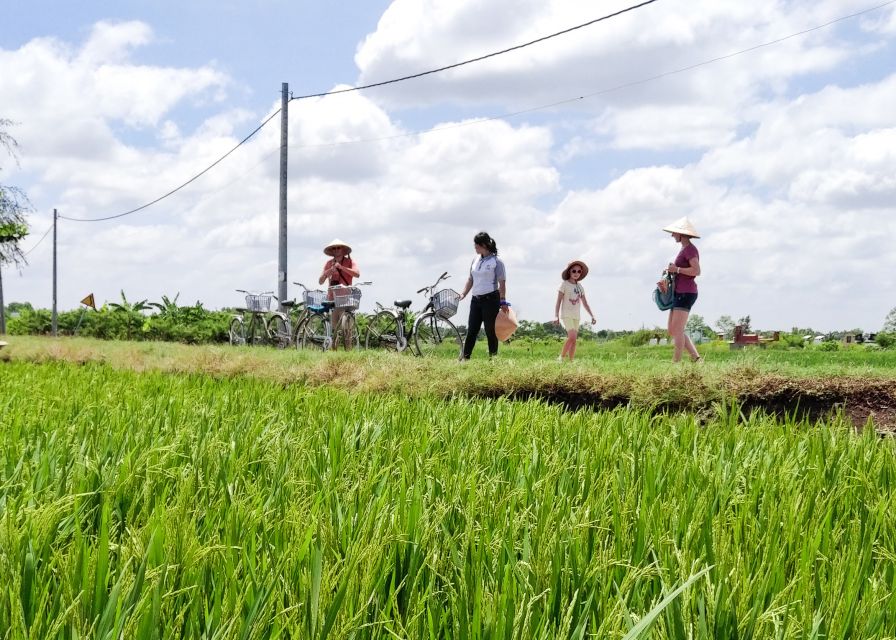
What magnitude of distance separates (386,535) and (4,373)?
7.15 m

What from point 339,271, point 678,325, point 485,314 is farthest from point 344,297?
point 678,325

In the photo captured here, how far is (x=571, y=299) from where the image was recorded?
34.7 ft

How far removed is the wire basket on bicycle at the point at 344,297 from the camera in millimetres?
10922

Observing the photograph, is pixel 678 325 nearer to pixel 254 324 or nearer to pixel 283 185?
pixel 254 324

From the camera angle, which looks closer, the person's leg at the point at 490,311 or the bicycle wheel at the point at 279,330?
the person's leg at the point at 490,311

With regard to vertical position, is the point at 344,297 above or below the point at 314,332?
above

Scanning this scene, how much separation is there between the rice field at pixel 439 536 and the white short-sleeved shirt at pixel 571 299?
281 inches

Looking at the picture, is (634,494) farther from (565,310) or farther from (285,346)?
(285,346)

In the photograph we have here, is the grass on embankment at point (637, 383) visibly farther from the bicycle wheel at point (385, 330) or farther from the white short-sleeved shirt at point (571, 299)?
the bicycle wheel at point (385, 330)

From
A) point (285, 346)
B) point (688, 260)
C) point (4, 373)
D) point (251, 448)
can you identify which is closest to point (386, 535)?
point (251, 448)

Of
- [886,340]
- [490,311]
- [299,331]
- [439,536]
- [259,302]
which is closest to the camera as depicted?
[439,536]

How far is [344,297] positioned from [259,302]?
4.11 metres

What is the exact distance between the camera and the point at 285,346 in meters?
13.5

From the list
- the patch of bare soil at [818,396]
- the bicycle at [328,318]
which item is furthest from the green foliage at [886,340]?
the patch of bare soil at [818,396]
